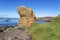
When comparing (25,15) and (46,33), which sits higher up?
(25,15)

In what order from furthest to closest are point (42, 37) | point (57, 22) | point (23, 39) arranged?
point (57, 22), point (42, 37), point (23, 39)

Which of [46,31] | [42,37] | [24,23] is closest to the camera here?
[42,37]

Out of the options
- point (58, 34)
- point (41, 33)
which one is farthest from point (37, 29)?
point (58, 34)

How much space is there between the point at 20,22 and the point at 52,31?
63.0 ft

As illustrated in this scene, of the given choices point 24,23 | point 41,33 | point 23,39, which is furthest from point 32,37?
point 24,23

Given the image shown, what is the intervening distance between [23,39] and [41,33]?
312 centimetres

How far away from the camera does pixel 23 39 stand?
1761 centimetres

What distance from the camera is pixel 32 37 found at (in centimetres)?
1986

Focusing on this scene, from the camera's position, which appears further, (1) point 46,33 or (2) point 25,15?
(2) point 25,15

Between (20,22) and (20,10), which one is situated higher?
(20,10)

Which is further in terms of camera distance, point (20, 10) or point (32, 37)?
point (20, 10)

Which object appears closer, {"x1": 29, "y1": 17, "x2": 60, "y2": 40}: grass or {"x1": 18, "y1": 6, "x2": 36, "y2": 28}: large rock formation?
{"x1": 29, "y1": 17, "x2": 60, "y2": 40}: grass

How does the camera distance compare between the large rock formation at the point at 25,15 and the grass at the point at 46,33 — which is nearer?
the grass at the point at 46,33

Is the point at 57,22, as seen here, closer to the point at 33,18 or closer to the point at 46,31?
the point at 46,31
